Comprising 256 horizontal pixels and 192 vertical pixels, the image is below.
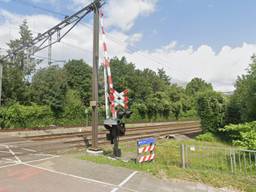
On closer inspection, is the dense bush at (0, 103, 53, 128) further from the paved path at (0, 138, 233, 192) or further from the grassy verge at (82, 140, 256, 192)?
the grassy verge at (82, 140, 256, 192)

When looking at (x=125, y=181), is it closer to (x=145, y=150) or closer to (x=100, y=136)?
(x=145, y=150)

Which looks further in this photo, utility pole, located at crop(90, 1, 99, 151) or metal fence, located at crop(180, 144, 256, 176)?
utility pole, located at crop(90, 1, 99, 151)

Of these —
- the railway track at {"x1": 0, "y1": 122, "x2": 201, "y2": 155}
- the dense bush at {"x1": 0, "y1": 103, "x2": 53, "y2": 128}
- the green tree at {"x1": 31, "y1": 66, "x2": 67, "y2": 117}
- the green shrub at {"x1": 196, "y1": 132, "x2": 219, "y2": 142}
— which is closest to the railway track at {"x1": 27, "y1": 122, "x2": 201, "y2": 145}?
the railway track at {"x1": 0, "y1": 122, "x2": 201, "y2": 155}

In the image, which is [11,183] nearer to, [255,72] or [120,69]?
[255,72]

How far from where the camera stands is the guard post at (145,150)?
8.75m

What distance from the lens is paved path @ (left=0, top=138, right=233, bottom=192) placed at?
6.04 metres

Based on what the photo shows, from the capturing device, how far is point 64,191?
5766 millimetres

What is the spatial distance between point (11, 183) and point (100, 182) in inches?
96.2

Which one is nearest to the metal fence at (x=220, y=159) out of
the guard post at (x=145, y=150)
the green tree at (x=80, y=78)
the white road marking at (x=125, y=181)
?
the guard post at (x=145, y=150)

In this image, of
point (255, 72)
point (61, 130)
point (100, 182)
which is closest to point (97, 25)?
point (100, 182)

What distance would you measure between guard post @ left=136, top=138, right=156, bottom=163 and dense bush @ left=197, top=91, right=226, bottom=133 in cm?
1149

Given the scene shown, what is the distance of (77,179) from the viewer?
677 cm

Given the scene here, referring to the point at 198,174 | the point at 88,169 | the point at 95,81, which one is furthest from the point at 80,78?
the point at 198,174

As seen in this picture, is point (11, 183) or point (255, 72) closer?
point (11, 183)
